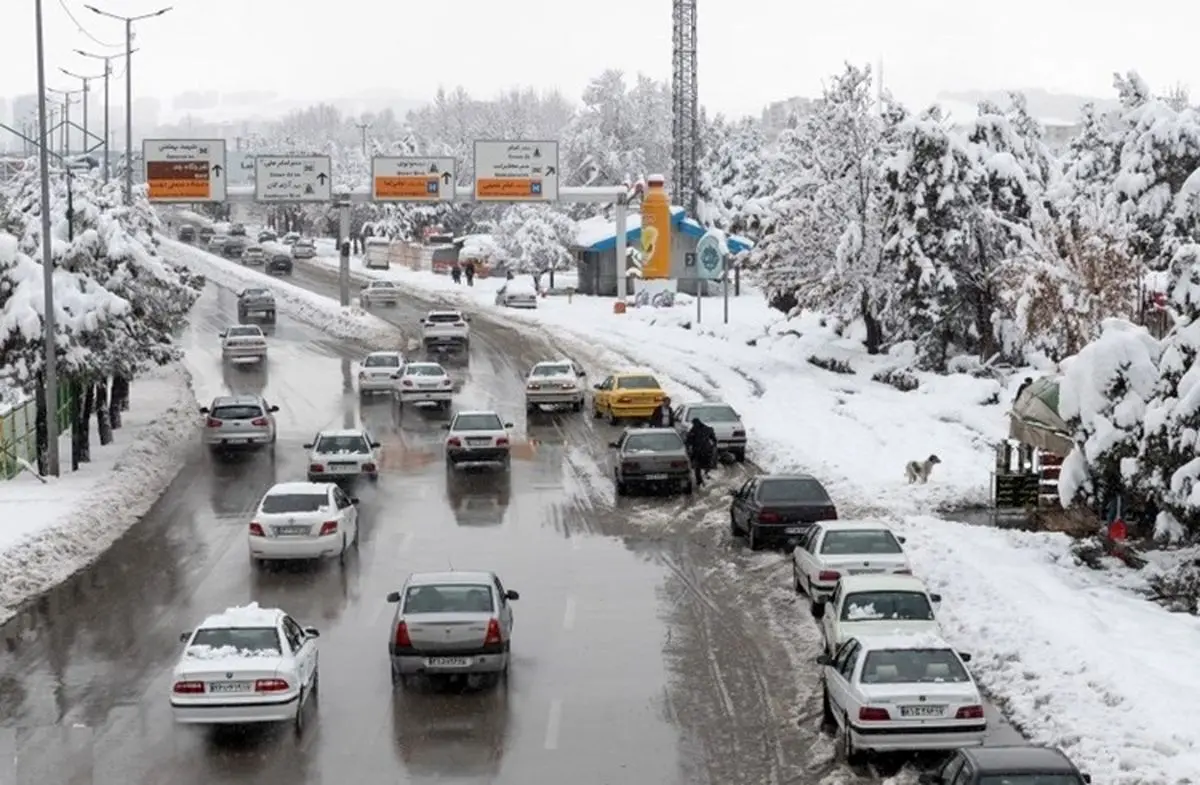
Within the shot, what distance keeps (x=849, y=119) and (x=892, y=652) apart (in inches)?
1863

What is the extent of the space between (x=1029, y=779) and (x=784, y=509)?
16807mm

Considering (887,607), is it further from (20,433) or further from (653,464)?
(20,433)

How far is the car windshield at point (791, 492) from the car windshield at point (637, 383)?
18.0 meters

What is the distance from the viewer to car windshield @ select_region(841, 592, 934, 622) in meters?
21.7

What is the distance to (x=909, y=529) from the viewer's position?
101 feet

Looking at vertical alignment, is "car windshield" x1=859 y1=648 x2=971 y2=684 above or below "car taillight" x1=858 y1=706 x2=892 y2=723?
above

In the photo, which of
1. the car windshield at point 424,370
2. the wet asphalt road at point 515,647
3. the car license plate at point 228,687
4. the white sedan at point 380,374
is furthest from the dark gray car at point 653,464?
the white sedan at point 380,374

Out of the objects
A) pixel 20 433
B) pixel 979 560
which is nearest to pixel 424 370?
pixel 20 433

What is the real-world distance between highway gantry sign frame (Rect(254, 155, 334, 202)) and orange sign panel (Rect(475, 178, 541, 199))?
6.89m

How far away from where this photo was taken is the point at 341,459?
38344 mm

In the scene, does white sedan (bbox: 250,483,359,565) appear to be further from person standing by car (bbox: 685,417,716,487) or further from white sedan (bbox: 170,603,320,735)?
person standing by car (bbox: 685,417,716,487)

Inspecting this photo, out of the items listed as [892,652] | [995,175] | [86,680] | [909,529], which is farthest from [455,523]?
[995,175]

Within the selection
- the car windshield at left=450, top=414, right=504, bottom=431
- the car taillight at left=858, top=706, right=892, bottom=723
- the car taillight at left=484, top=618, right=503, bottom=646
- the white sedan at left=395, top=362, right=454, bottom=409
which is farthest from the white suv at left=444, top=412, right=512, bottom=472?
the car taillight at left=858, top=706, right=892, bottom=723

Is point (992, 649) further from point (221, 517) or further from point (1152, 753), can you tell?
point (221, 517)
